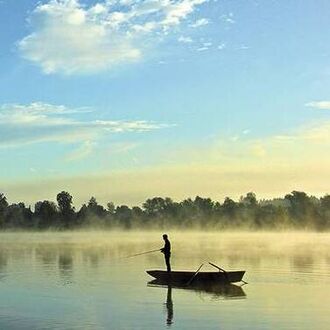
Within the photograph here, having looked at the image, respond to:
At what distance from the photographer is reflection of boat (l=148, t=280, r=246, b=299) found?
32094 millimetres

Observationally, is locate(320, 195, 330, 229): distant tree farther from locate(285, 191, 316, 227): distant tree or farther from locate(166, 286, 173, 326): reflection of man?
locate(166, 286, 173, 326): reflection of man

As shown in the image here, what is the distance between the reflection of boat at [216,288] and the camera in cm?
3209

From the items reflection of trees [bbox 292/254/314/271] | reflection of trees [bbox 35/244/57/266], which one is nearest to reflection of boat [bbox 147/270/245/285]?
reflection of trees [bbox 292/254/314/271]

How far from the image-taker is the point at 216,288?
35031 mm

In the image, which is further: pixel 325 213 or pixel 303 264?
pixel 325 213

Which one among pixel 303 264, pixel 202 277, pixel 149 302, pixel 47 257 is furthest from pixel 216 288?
pixel 47 257

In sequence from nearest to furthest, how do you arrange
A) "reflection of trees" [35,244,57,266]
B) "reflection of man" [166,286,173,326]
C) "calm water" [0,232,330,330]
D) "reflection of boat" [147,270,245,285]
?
1. "calm water" [0,232,330,330]
2. "reflection of man" [166,286,173,326]
3. "reflection of boat" [147,270,245,285]
4. "reflection of trees" [35,244,57,266]

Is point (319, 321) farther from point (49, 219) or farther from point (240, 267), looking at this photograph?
point (49, 219)

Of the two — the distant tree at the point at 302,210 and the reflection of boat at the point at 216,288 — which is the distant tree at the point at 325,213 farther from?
the reflection of boat at the point at 216,288

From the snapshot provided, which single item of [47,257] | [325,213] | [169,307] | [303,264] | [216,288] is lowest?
[169,307]

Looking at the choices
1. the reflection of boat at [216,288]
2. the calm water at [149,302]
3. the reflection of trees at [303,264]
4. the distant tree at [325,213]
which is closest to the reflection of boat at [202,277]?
the reflection of boat at [216,288]

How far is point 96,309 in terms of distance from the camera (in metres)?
26.7

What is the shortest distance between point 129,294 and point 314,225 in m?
165

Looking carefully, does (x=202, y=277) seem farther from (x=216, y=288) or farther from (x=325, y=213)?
(x=325, y=213)
